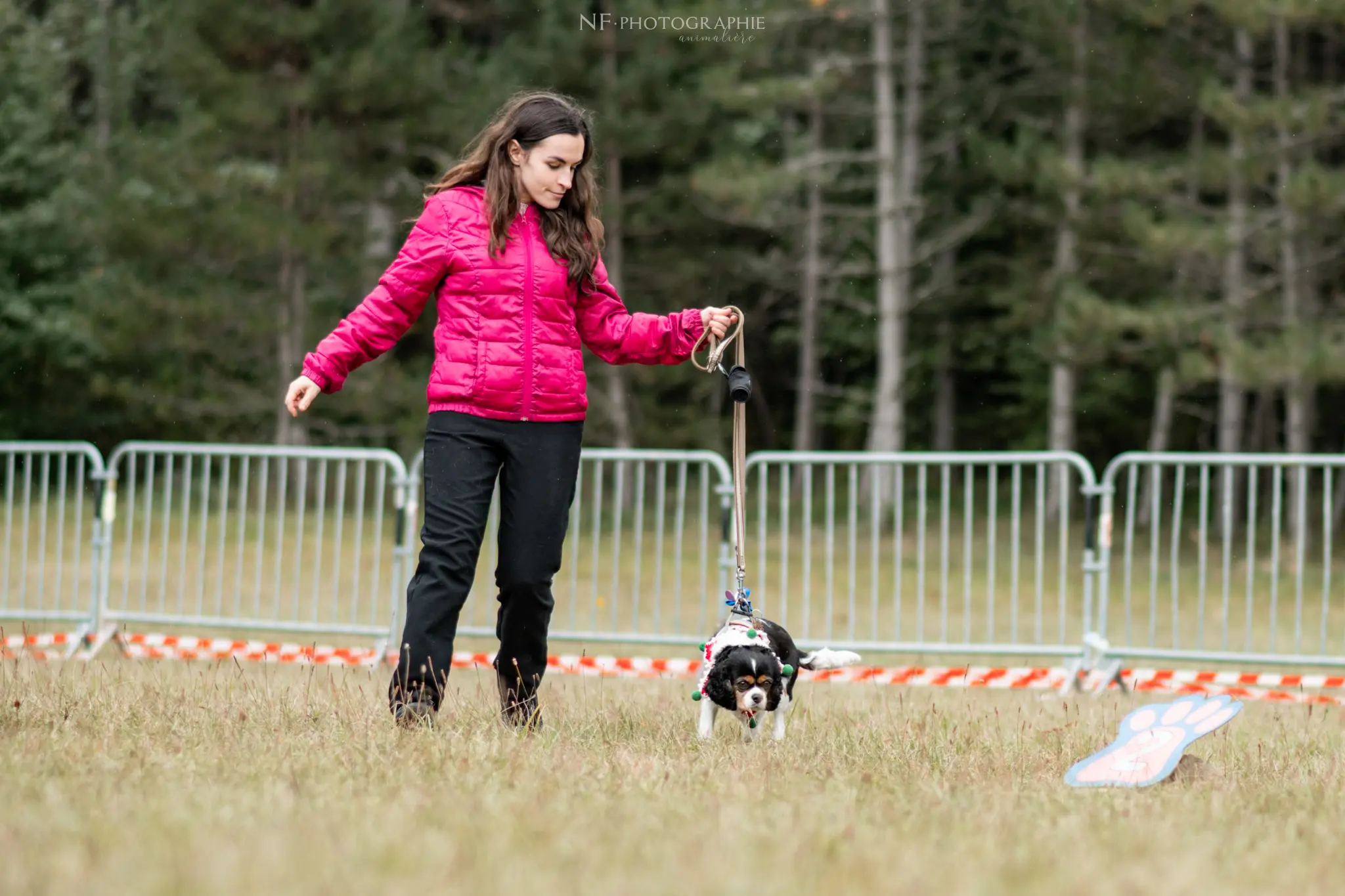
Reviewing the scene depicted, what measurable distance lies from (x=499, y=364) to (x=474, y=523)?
20.1 inches

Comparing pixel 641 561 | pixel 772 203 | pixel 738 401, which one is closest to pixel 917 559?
pixel 641 561

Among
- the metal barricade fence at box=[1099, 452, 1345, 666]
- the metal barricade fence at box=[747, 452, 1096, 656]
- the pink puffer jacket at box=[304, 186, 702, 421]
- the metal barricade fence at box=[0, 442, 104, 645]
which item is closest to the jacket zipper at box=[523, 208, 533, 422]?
the pink puffer jacket at box=[304, 186, 702, 421]

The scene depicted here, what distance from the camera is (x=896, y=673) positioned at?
Answer: 315 inches

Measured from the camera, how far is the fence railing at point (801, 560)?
8664 millimetres

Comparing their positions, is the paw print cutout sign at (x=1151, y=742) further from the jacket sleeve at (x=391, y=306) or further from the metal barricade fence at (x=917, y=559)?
the metal barricade fence at (x=917, y=559)

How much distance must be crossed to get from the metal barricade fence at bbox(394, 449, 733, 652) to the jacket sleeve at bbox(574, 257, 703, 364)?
1.56 metres

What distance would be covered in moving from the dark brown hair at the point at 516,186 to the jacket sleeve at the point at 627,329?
0.10 metres

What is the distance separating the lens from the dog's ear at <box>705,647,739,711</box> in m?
4.88

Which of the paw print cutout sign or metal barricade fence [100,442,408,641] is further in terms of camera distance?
metal barricade fence [100,442,408,641]

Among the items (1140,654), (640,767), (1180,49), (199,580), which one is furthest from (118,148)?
(640,767)

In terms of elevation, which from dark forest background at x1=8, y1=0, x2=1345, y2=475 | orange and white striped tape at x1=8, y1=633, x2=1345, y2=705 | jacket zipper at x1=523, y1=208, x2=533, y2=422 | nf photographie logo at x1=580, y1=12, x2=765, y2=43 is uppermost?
nf photographie logo at x1=580, y1=12, x2=765, y2=43

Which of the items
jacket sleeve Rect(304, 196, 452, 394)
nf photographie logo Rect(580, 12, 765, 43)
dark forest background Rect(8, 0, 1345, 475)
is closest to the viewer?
jacket sleeve Rect(304, 196, 452, 394)

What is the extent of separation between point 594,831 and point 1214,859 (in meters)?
1.30

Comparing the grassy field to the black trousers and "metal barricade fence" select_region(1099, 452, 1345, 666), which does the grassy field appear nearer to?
the black trousers
